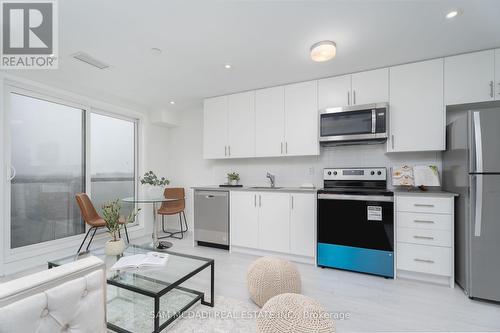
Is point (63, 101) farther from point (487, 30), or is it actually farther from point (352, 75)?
point (487, 30)

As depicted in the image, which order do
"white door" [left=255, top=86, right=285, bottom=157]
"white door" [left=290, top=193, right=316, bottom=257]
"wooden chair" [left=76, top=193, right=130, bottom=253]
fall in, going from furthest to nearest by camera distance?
"white door" [left=255, top=86, right=285, bottom=157] < "wooden chair" [left=76, top=193, right=130, bottom=253] < "white door" [left=290, top=193, right=316, bottom=257]

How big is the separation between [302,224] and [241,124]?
5.71ft

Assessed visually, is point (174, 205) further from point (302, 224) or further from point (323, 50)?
point (323, 50)

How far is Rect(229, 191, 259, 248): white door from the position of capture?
3135 millimetres

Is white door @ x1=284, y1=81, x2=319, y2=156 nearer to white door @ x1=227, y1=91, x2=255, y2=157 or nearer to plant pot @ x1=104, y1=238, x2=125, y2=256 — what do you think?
white door @ x1=227, y1=91, x2=255, y2=157

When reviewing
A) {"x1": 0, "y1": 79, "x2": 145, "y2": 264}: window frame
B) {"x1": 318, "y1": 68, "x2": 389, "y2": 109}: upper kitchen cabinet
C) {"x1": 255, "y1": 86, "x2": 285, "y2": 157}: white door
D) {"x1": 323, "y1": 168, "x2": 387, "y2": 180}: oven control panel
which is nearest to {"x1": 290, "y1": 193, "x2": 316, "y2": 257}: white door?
{"x1": 323, "y1": 168, "x2": 387, "y2": 180}: oven control panel

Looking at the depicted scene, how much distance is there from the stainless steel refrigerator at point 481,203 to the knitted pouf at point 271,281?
1608 millimetres

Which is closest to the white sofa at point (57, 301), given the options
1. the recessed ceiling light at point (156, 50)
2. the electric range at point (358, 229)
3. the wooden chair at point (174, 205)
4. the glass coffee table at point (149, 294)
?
the glass coffee table at point (149, 294)

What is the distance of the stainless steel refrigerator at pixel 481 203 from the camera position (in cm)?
194

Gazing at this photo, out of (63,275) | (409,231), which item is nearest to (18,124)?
(63,275)

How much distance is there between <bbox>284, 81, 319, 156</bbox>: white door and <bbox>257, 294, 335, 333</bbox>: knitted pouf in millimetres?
2033

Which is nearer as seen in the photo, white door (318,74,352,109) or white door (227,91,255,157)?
white door (318,74,352,109)

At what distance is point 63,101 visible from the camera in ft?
10.2

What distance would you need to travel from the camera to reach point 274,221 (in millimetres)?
3012
